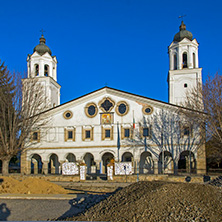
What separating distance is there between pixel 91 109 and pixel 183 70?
12.6 m

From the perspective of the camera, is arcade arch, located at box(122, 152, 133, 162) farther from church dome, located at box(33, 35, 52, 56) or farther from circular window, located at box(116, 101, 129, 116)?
church dome, located at box(33, 35, 52, 56)

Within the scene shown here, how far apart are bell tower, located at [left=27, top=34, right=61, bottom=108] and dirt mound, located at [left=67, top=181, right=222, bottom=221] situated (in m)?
33.1

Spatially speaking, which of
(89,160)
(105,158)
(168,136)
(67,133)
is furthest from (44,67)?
(168,136)

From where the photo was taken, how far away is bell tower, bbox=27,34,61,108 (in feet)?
140

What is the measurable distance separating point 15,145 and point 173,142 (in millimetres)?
16495

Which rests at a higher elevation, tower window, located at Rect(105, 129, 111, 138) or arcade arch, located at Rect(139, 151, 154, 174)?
Result: tower window, located at Rect(105, 129, 111, 138)

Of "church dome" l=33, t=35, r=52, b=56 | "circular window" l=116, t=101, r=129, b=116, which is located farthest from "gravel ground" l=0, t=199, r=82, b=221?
"church dome" l=33, t=35, r=52, b=56

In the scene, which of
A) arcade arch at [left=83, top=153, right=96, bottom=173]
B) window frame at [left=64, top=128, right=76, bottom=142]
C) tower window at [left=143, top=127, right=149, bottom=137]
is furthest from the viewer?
arcade arch at [left=83, top=153, right=96, bottom=173]

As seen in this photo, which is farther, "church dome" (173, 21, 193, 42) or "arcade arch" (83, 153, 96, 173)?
"church dome" (173, 21, 193, 42)

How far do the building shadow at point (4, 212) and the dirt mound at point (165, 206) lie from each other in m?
Result: 3.84

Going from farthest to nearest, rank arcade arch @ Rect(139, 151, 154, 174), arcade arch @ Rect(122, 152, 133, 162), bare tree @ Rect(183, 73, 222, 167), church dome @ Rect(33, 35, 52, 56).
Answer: church dome @ Rect(33, 35, 52, 56)
arcade arch @ Rect(122, 152, 133, 162)
arcade arch @ Rect(139, 151, 154, 174)
bare tree @ Rect(183, 73, 222, 167)

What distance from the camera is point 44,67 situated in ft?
143

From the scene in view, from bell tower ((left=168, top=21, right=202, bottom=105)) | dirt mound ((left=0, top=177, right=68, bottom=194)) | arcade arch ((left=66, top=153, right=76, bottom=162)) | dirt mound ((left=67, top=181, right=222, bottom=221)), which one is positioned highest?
bell tower ((left=168, top=21, right=202, bottom=105))

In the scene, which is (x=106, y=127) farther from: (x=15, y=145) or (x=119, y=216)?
(x=119, y=216)
